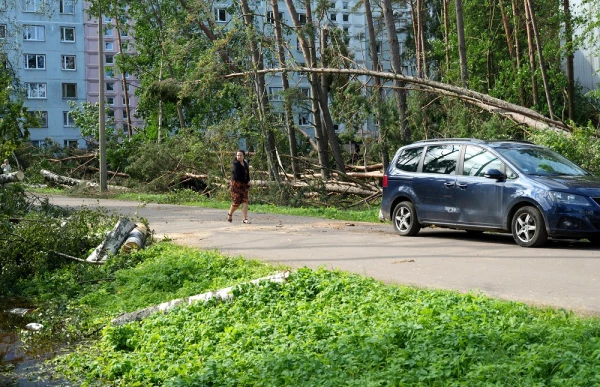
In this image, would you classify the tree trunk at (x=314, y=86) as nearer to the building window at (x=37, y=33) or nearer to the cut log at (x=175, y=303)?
the cut log at (x=175, y=303)

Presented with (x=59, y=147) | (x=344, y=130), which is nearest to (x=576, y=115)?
(x=344, y=130)

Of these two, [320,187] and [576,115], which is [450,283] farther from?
[576,115]

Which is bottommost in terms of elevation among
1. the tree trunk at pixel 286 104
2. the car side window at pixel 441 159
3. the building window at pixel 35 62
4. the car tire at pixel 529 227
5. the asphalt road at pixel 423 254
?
the asphalt road at pixel 423 254

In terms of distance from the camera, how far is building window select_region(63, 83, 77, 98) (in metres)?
79.6

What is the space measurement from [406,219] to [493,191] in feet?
7.73

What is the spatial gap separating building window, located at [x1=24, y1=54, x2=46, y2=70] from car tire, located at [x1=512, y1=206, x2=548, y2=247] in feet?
230

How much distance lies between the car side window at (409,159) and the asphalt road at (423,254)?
1.30 m

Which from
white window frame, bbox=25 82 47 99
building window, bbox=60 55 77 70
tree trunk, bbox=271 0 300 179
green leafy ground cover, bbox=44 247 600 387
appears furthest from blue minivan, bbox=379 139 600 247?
building window, bbox=60 55 77 70

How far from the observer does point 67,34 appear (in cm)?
8025

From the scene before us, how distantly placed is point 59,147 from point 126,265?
1117 inches

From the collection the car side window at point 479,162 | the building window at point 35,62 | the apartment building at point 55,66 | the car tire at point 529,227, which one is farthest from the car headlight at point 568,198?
the building window at point 35,62

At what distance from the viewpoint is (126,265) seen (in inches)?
599

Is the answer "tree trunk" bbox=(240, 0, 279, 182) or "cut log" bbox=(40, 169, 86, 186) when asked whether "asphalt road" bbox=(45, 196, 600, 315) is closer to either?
"tree trunk" bbox=(240, 0, 279, 182)

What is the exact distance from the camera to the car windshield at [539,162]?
1485cm
